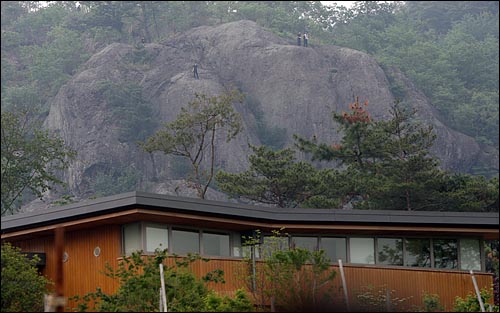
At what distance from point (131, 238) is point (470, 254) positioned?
8709 millimetres

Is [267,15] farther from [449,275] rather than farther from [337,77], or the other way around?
[449,275]

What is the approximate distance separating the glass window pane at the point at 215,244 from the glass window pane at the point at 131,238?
1.93 meters

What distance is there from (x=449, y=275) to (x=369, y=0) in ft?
→ 326

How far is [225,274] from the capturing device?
79.0 feet

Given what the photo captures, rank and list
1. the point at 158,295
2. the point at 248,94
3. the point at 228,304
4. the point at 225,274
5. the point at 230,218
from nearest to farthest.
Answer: the point at 228,304
the point at 158,295
the point at 225,274
the point at 230,218
the point at 248,94

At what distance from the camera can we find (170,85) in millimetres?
83750

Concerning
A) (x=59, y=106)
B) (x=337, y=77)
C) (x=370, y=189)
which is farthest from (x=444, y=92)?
(x=370, y=189)

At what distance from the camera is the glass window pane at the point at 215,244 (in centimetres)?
2484

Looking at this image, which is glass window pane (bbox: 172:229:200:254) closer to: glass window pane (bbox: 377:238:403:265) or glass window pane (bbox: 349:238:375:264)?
glass window pane (bbox: 349:238:375:264)

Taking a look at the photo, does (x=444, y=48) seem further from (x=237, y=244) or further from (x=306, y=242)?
(x=237, y=244)

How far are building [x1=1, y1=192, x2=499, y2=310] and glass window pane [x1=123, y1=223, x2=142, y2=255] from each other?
2cm

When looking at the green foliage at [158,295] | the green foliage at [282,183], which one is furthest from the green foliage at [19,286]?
the green foliage at [282,183]

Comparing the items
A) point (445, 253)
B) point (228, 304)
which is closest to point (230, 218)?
point (228, 304)

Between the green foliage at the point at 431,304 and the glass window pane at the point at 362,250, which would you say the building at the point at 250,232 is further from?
the green foliage at the point at 431,304
